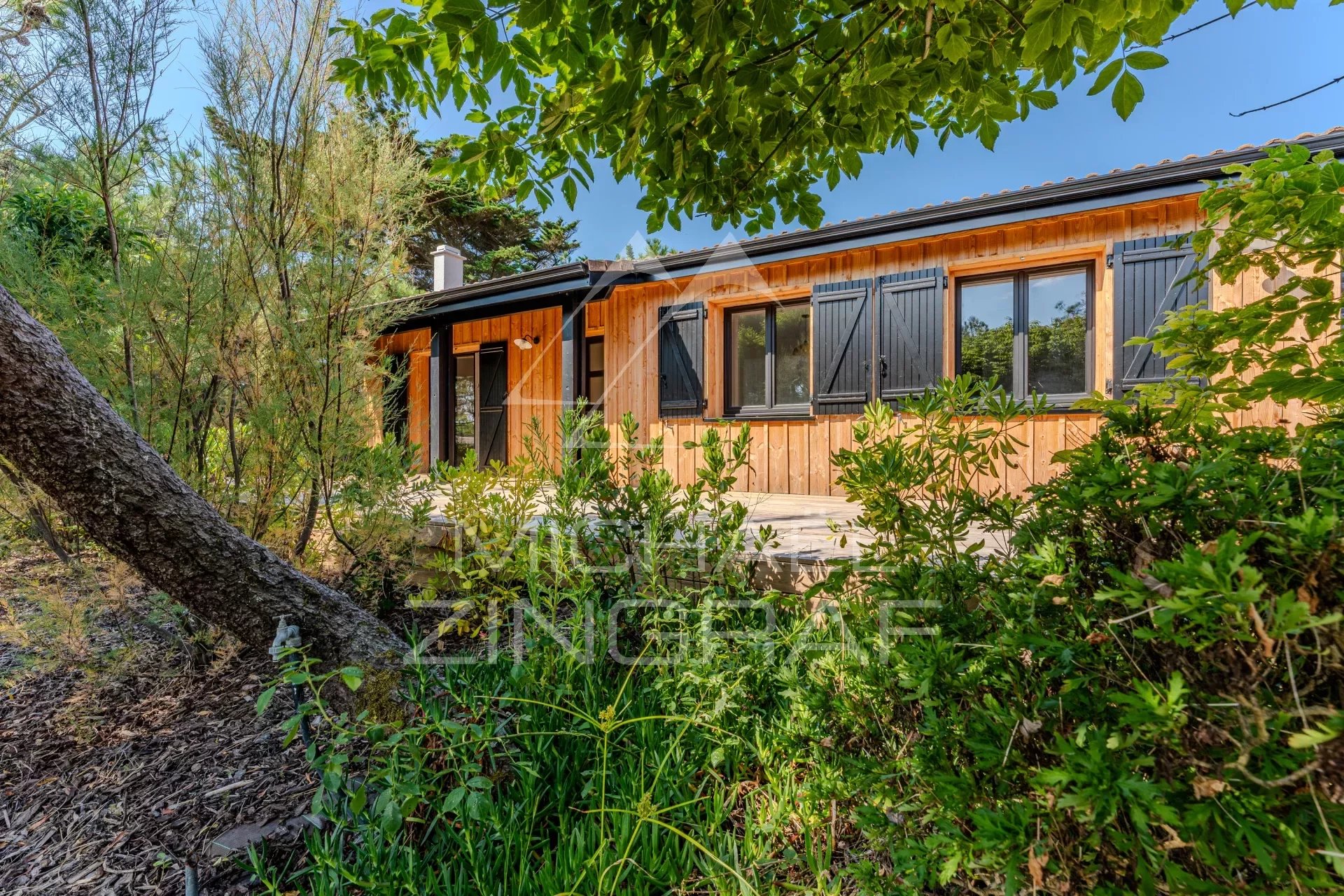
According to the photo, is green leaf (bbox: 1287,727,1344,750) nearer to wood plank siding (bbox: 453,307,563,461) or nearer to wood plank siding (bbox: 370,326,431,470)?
wood plank siding (bbox: 453,307,563,461)

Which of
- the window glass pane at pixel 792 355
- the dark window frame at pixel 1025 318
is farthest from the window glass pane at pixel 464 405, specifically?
the dark window frame at pixel 1025 318

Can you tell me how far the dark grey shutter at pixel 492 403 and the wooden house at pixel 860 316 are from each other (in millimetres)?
356

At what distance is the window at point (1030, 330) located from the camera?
484 centimetres

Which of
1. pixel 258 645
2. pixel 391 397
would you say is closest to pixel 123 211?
pixel 391 397

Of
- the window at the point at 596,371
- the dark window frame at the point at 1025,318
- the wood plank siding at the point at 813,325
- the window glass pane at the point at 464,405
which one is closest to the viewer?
the wood plank siding at the point at 813,325

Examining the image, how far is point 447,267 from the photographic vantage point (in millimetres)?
9203

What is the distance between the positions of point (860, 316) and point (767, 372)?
3.52 feet

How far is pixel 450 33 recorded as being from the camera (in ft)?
3.96

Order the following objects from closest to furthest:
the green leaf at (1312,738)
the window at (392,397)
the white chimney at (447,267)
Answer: the green leaf at (1312,738), the window at (392,397), the white chimney at (447,267)

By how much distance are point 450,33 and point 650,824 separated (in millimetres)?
1911

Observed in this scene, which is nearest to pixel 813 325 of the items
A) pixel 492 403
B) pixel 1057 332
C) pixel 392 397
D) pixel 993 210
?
pixel 993 210

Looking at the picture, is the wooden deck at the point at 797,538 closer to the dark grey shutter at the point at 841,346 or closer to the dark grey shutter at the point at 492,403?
the dark grey shutter at the point at 841,346

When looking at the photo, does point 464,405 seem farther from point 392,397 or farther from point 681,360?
point 392,397

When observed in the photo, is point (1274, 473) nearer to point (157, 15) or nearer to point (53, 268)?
point (157, 15)
